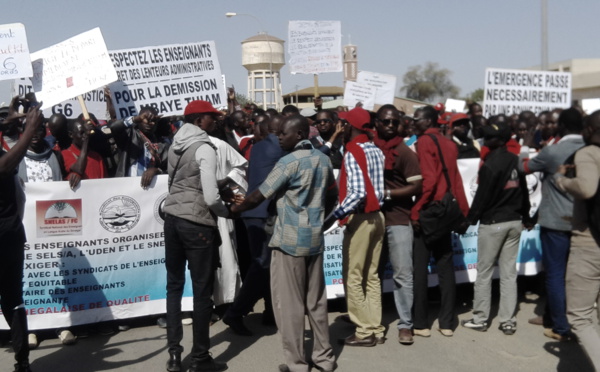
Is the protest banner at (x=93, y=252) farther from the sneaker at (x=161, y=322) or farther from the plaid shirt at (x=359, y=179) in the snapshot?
the plaid shirt at (x=359, y=179)

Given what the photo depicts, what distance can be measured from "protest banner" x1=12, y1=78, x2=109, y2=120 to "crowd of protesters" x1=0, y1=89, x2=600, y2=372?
3.83 ft

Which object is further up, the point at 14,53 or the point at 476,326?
the point at 14,53

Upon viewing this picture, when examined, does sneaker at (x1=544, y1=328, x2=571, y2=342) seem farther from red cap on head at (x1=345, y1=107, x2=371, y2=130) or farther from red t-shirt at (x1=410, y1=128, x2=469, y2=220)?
red cap on head at (x1=345, y1=107, x2=371, y2=130)

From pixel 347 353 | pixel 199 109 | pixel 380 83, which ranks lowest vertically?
pixel 347 353

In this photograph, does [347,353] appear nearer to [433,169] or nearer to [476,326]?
[476,326]

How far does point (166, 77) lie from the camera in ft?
25.3

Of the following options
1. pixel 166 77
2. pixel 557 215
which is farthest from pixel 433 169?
pixel 166 77

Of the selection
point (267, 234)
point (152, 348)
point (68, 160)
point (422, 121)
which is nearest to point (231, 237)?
point (267, 234)

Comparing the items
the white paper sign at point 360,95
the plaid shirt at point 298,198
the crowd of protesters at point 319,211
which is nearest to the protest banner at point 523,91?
the white paper sign at point 360,95

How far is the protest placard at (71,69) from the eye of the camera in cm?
694

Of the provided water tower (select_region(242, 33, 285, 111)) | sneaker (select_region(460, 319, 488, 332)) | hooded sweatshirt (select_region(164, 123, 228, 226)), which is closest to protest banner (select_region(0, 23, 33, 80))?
hooded sweatshirt (select_region(164, 123, 228, 226))

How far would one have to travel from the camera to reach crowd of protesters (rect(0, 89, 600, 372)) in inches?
190

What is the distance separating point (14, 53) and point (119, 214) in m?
1.95

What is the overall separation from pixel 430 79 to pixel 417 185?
91828 millimetres
